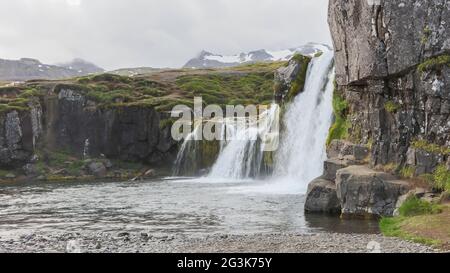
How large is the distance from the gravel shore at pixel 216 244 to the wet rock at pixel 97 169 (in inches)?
2460

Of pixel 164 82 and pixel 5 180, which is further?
pixel 164 82

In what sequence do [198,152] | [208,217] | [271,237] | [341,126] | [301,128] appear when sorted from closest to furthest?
[271,237]
[208,217]
[341,126]
[301,128]
[198,152]

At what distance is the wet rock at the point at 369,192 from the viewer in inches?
1341

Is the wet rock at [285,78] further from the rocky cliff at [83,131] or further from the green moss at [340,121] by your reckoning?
the rocky cliff at [83,131]

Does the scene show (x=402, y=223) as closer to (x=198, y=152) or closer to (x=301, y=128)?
(x=301, y=128)

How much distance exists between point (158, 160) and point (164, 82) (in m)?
40.7

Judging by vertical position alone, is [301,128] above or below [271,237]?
above

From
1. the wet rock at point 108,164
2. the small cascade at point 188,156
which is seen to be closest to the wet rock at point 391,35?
the small cascade at point 188,156

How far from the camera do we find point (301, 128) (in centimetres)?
6178

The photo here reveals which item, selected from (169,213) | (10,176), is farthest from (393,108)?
(10,176)

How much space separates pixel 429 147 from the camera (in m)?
34.6

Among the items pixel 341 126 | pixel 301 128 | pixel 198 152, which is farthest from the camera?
pixel 198 152

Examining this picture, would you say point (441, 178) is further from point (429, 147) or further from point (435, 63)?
point (435, 63)

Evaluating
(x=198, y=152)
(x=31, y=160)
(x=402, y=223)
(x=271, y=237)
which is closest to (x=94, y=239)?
(x=271, y=237)
